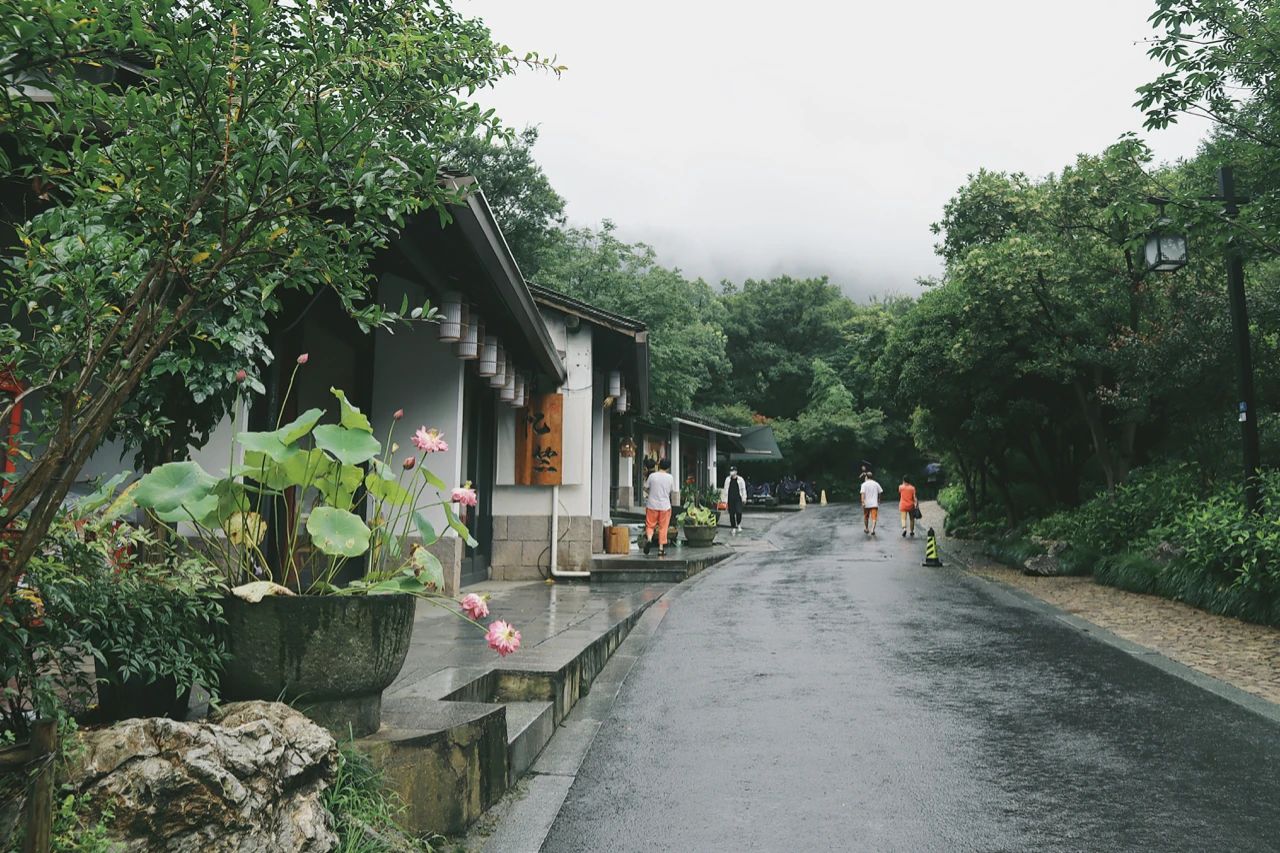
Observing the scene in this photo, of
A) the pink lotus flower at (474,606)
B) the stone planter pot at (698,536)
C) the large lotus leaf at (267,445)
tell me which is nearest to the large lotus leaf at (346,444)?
the large lotus leaf at (267,445)

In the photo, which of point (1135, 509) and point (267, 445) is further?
point (1135, 509)

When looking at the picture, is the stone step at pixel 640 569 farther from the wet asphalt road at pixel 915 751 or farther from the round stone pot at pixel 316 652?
the round stone pot at pixel 316 652

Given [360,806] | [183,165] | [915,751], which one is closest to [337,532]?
[360,806]

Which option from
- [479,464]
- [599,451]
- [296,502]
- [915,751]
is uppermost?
[599,451]

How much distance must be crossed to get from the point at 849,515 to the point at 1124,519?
2001 cm

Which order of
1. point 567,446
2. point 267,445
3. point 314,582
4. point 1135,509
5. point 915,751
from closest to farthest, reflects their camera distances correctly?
point 267,445, point 314,582, point 915,751, point 567,446, point 1135,509

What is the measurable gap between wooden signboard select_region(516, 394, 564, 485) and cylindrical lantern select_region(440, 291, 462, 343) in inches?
167

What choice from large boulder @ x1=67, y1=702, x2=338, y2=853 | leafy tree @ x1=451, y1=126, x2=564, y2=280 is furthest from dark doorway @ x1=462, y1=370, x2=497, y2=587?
leafy tree @ x1=451, y1=126, x2=564, y2=280

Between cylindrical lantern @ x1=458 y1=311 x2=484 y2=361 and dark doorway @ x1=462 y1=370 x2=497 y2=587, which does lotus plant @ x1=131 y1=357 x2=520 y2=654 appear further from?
dark doorway @ x1=462 y1=370 x2=497 y2=587

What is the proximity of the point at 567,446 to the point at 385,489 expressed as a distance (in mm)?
10520

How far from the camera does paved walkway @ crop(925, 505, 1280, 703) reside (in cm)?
741

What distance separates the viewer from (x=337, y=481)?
11.8 feet

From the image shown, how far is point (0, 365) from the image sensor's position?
2.54m

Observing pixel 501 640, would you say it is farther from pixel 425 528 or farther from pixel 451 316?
pixel 451 316
